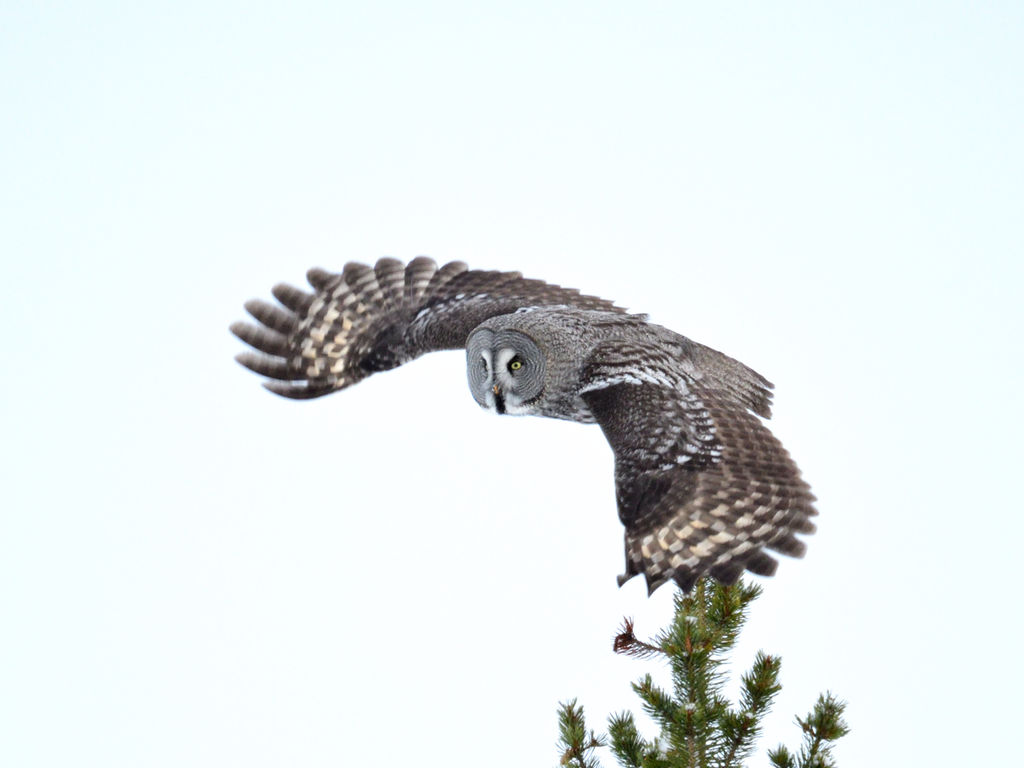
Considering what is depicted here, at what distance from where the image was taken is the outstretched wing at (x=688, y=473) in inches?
290

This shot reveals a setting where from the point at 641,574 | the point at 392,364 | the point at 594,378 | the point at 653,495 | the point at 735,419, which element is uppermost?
the point at 392,364

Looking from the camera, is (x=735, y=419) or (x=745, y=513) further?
(x=735, y=419)

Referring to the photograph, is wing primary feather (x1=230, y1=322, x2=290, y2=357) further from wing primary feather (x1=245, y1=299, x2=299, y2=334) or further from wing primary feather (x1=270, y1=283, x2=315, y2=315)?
wing primary feather (x1=270, y1=283, x2=315, y2=315)

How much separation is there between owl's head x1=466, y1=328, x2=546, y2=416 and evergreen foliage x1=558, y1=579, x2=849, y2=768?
12.8 feet

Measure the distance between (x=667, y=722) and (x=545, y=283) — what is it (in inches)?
247

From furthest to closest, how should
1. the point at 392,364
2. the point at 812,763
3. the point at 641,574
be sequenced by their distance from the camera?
the point at 392,364 < the point at 641,574 < the point at 812,763

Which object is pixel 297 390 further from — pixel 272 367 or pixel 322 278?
pixel 322 278

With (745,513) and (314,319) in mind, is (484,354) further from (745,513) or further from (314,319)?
(745,513)

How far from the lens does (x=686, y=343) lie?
31.4ft

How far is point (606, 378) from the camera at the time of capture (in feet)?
29.8

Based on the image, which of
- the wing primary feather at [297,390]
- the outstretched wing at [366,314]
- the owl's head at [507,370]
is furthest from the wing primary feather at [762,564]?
the wing primary feather at [297,390]

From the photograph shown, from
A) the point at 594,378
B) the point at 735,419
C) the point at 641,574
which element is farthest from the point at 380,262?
the point at 641,574

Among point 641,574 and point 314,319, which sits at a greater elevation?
point 314,319

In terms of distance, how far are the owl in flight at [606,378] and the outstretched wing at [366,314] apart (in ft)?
0.04
